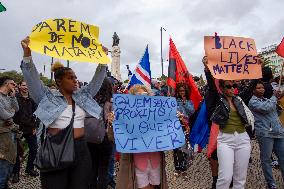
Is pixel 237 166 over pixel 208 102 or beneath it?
beneath

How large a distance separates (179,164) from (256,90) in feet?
8.08

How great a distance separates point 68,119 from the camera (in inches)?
151

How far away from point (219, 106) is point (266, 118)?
129 cm

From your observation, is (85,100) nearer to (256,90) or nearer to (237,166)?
(237,166)

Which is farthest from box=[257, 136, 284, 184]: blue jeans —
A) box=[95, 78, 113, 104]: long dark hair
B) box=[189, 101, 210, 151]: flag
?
box=[95, 78, 113, 104]: long dark hair

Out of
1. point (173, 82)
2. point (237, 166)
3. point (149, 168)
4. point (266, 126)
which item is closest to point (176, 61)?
point (173, 82)

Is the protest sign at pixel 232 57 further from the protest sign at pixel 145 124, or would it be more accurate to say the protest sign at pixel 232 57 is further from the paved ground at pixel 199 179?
the paved ground at pixel 199 179

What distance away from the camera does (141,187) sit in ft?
13.7

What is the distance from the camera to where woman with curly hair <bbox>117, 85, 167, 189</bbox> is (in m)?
4.16

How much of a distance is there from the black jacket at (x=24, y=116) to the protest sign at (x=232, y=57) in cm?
418

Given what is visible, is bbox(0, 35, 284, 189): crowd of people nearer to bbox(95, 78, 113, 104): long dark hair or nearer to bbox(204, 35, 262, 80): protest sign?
bbox(95, 78, 113, 104): long dark hair

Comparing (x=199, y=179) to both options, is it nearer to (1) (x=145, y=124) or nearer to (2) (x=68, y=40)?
(1) (x=145, y=124)

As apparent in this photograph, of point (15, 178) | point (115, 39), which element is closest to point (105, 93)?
point (15, 178)

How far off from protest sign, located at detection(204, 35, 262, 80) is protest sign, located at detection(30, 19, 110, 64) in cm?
159
